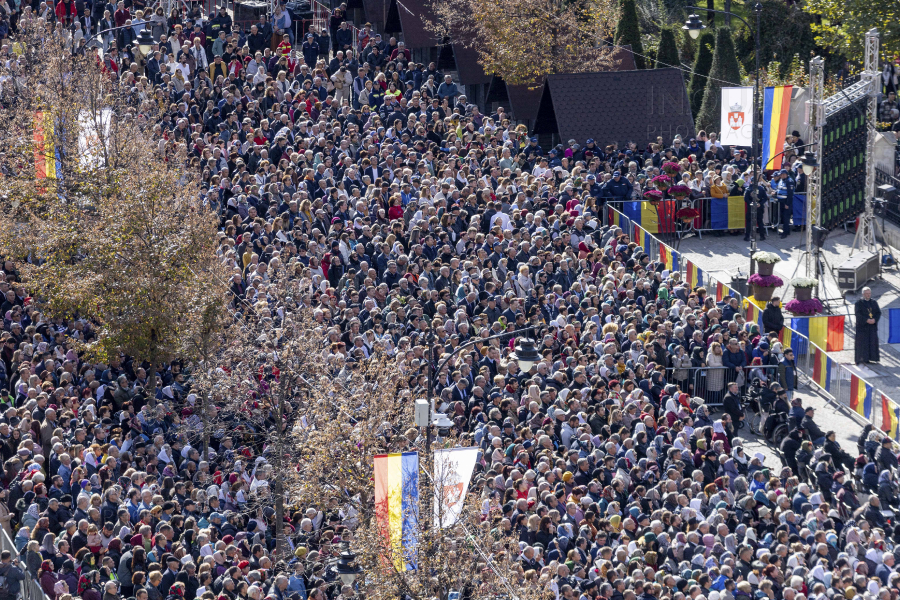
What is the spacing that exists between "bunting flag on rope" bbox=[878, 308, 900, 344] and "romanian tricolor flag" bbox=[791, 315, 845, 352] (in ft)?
4.21

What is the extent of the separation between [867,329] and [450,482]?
16.1m

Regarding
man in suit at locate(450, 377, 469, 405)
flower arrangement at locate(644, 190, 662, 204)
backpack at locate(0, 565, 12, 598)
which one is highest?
flower arrangement at locate(644, 190, 662, 204)

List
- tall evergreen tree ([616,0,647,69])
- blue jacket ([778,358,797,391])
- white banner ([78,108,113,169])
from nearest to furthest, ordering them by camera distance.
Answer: blue jacket ([778,358,797,391]) → white banner ([78,108,113,169]) → tall evergreen tree ([616,0,647,69])

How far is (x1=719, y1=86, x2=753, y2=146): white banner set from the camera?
132 ft

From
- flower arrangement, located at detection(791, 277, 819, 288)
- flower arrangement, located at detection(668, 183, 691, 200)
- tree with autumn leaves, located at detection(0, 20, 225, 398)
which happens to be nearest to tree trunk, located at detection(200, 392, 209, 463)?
tree with autumn leaves, located at detection(0, 20, 225, 398)

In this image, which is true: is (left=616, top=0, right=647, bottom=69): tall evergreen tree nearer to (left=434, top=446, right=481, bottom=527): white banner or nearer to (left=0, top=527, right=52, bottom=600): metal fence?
(left=434, top=446, right=481, bottom=527): white banner

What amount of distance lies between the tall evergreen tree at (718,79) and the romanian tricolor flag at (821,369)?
16593 millimetres

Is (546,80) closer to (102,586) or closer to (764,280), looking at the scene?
(764,280)

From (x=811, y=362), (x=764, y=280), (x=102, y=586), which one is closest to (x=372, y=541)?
(x=102, y=586)

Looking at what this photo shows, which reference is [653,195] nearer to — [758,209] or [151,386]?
[758,209]

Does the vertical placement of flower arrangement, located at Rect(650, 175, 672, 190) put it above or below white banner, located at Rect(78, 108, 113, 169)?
below

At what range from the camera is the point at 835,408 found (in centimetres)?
3231

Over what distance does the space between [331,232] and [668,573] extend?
11701 millimetres

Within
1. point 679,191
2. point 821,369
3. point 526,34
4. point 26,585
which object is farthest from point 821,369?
point 26,585
